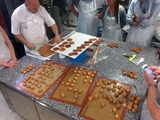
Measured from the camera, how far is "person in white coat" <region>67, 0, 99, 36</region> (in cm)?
214

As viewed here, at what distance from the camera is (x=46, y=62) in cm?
138

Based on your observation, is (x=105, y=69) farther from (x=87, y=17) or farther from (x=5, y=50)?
(x=87, y=17)

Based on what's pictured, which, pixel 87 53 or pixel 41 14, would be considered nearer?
pixel 87 53

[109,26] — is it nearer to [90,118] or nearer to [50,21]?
[50,21]

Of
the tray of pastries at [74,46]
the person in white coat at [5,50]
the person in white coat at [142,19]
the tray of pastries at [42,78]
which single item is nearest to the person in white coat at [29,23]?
the person in white coat at [5,50]

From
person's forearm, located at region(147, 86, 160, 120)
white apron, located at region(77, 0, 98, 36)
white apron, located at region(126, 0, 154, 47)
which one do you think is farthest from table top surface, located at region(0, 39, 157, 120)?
white apron, located at region(77, 0, 98, 36)

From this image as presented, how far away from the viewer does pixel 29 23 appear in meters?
1.59

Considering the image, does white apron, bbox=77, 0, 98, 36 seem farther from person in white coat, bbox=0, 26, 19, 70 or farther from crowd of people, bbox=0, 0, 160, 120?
person in white coat, bbox=0, 26, 19, 70

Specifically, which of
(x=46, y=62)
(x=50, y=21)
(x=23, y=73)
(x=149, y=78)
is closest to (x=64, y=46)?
(x=46, y=62)

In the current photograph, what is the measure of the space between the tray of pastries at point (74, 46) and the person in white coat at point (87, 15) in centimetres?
77

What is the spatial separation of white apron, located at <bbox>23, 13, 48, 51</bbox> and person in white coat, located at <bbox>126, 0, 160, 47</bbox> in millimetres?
1074

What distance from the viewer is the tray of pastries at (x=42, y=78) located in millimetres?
1096

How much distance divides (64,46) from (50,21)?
0.55 m

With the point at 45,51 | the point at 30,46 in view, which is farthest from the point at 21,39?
the point at 45,51
